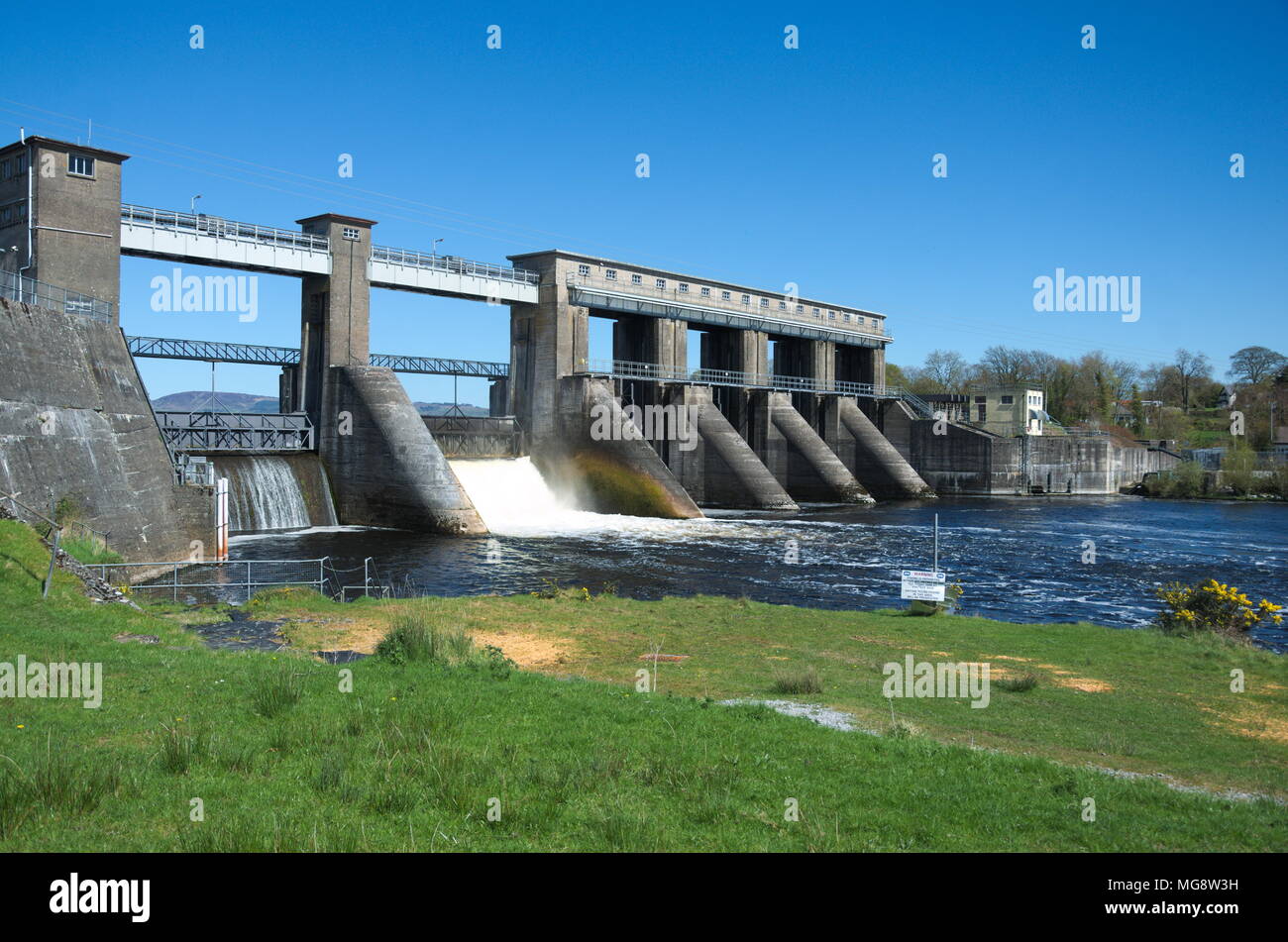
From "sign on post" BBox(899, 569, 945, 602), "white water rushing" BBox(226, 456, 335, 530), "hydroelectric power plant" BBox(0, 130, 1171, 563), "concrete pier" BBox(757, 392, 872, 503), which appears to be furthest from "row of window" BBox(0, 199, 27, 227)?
"concrete pier" BBox(757, 392, 872, 503)

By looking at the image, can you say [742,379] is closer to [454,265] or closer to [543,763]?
[454,265]

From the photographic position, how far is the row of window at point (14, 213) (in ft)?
107

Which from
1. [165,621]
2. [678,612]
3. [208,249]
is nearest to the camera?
[165,621]

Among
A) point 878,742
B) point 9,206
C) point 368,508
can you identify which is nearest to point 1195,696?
point 878,742

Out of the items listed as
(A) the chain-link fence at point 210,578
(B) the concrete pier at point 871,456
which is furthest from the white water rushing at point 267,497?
(B) the concrete pier at point 871,456

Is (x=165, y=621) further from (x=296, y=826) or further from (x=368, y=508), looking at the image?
(x=368, y=508)

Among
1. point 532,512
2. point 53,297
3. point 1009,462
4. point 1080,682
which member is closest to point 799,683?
point 1080,682

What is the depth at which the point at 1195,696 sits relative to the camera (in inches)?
572

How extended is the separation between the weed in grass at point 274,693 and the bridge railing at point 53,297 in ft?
69.2

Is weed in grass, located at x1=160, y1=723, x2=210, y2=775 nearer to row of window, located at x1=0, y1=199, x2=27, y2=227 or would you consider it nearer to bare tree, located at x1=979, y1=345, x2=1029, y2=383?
row of window, located at x1=0, y1=199, x2=27, y2=227

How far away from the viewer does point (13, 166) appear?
3284 cm

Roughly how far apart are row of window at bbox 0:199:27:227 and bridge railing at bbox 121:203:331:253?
3871 millimetres

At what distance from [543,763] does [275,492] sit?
34759mm

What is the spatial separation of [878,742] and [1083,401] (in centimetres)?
12009
